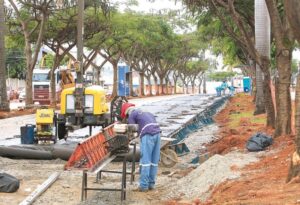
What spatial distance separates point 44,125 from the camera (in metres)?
15.5

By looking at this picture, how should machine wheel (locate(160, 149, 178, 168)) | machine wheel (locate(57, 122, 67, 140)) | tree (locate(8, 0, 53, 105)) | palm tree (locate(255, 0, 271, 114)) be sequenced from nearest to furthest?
machine wheel (locate(160, 149, 178, 168))
machine wheel (locate(57, 122, 67, 140))
palm tree (locate(255, 0, 271, 114))
tree (locate(8, 0, 53, 105))

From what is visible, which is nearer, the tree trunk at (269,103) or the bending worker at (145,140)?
the bending worker at (145,140)

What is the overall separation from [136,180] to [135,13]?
133 ft

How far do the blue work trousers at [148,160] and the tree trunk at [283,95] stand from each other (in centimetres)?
616

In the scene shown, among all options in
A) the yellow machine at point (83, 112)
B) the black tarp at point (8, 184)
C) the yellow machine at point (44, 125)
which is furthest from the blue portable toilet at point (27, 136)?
the black tarp at point (8, 184)

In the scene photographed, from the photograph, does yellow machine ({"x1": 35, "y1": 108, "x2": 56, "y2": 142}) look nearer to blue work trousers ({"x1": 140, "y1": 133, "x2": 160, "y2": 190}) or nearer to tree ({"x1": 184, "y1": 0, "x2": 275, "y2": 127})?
blue work trousers ({"x1": 140, "y1": 133, "x2": 160, "y2": 190})

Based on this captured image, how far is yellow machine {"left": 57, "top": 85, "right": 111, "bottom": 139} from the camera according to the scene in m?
16.2

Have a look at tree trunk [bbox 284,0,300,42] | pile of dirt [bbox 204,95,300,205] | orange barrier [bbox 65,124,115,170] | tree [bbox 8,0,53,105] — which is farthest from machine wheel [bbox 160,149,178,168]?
tree [bbox 8,0,53,105]

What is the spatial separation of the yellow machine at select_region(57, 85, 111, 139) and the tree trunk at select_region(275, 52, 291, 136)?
179 inches

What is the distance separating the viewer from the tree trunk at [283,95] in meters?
15.6

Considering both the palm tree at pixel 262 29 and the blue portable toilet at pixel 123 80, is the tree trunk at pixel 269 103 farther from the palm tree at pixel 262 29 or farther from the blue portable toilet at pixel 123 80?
the blue portable toilet at pixel 123 80

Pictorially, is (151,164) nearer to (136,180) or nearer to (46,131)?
(136,180)

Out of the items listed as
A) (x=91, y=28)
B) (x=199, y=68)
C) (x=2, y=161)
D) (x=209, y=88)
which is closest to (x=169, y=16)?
(x=91, y=28)

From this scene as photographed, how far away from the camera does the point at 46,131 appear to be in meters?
15.4
